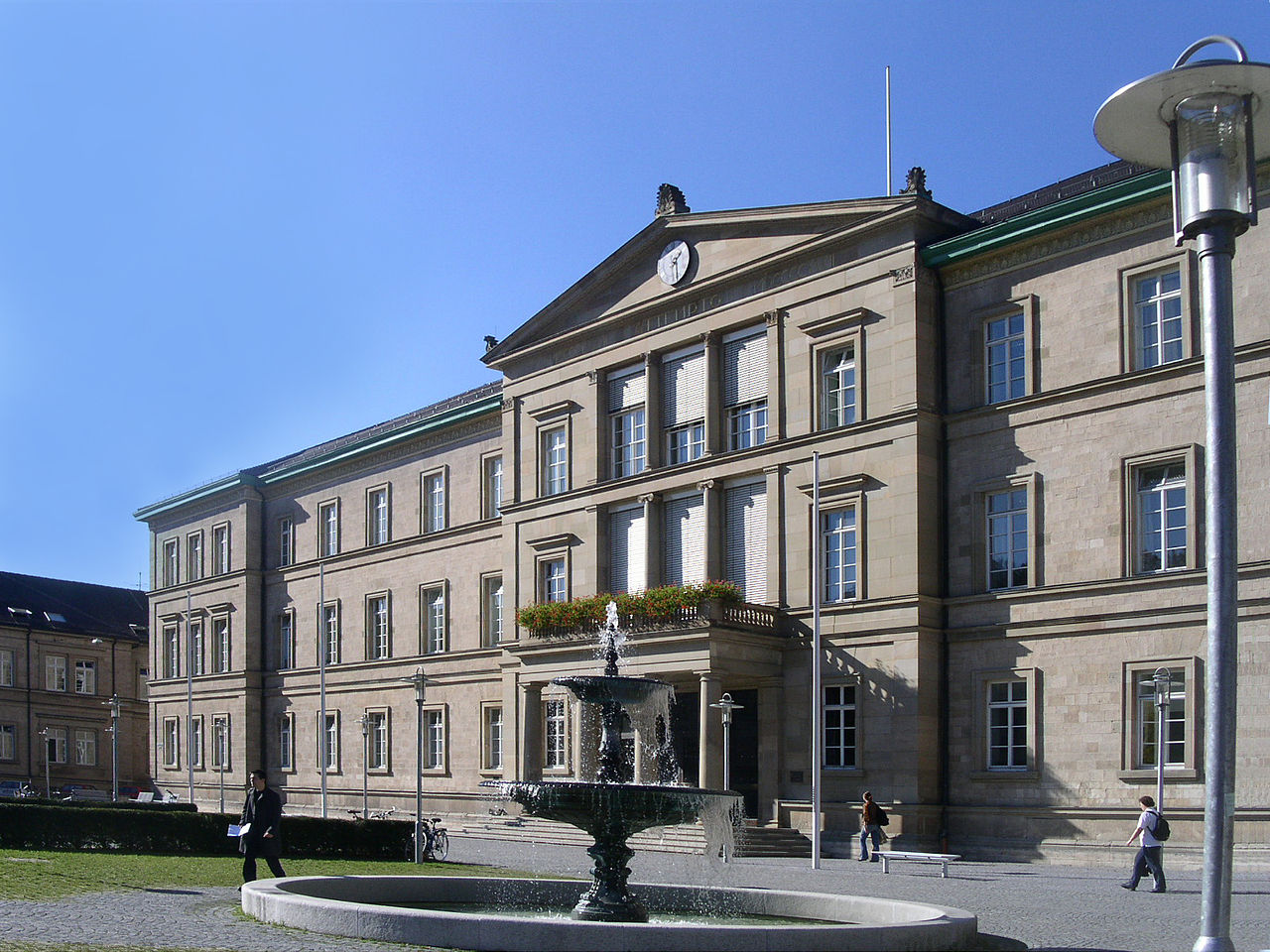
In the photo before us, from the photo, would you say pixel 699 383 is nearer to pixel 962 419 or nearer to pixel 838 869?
pixel 962 419

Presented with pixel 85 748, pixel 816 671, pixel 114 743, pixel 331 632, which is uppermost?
pixel 816 671

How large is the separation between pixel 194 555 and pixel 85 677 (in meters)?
22.6

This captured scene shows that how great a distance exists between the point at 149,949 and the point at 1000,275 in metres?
28.2

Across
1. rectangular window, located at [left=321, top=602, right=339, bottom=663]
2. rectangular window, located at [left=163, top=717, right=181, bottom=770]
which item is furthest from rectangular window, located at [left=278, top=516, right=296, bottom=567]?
rectangular window, located at [left=163, top=717, right=181, bottom=770]

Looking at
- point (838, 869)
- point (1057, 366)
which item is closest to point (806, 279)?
point (1057, 366)

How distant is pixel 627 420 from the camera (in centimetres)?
4553

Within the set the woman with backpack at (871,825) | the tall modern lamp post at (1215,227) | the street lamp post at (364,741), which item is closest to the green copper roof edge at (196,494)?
the street lamp post at (364,741)

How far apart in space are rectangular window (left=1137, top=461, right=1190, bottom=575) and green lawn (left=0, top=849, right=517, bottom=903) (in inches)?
622

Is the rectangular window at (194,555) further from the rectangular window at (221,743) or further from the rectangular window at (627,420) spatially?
the rectangular window at (627,420)

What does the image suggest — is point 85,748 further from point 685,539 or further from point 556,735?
point 685,539

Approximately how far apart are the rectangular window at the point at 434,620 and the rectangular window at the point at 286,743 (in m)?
10.6

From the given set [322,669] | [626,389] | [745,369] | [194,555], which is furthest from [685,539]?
[194,555]

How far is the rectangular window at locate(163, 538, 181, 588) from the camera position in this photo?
7362 centimetres

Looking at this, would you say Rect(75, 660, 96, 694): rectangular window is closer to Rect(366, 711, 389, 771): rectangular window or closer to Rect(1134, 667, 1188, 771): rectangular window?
Rect(366, 711, 389, 771): rectangular window
